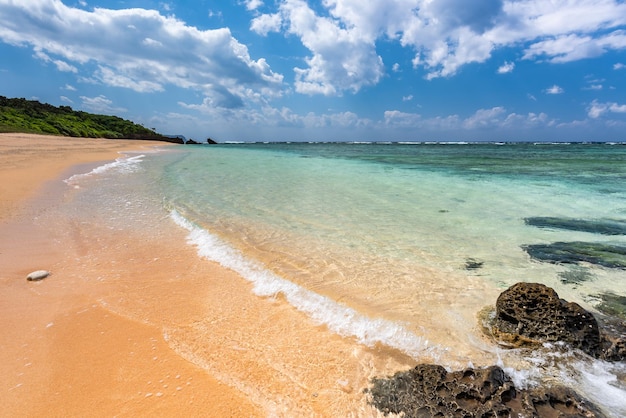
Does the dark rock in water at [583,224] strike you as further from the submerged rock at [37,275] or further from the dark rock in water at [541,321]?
the submerged rock at [37,275]

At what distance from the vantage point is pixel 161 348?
326 cm

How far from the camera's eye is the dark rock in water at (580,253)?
5.76 m

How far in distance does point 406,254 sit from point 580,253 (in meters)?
3.37

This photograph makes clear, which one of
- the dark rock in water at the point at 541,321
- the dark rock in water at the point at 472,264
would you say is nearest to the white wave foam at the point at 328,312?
the dark rock in water at the point at 541,321

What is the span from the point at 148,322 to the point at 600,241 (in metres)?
8.75

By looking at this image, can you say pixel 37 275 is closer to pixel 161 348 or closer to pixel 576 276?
pixel 161 348

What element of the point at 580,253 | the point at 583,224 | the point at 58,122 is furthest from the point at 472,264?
the point at 58,122

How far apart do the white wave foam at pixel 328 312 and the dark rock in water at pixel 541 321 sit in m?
0.89

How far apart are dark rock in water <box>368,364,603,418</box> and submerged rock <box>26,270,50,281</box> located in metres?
4.87

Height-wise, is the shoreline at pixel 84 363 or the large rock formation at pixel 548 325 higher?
the large rock formation at pixel 548 325

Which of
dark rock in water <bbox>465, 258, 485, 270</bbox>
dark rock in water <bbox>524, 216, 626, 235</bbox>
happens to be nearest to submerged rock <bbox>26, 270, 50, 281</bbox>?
dark rock in water <bbox>465, 258, 485, 270</bbox>

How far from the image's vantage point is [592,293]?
180 inches

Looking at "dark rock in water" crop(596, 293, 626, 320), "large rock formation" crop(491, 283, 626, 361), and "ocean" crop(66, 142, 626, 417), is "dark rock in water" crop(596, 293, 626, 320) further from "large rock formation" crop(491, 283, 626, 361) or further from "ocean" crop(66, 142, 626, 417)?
"large rock formation" crop(491, 283, 626, 361)

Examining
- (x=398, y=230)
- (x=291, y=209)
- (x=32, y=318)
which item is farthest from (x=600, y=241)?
(x=32, y=318)
